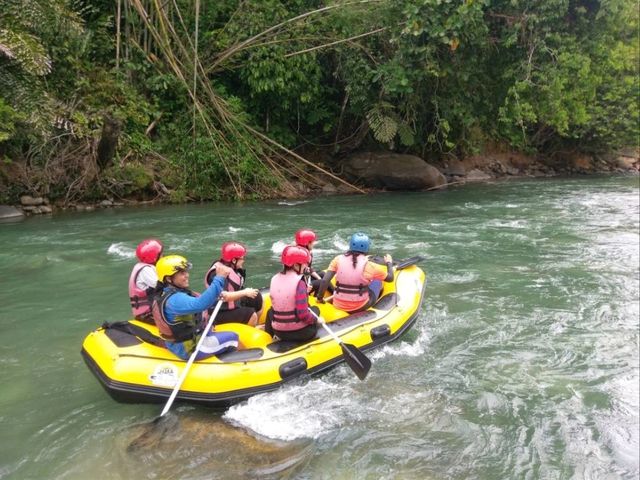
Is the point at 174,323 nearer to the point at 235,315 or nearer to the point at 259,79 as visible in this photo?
the point at 235,315

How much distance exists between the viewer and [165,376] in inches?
153

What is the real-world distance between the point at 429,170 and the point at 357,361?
11849 millimetres

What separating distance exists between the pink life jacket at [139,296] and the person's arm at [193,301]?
2.49 feet

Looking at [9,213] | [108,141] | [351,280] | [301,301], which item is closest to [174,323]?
[301,301]

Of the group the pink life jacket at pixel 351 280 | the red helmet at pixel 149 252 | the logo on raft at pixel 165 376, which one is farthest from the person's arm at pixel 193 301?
the pink life jacket at pixel 351 280

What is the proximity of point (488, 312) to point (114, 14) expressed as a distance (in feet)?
39.4

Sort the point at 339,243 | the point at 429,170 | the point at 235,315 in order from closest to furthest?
the point at 235,315
the point at 339,243
the point at 429,170

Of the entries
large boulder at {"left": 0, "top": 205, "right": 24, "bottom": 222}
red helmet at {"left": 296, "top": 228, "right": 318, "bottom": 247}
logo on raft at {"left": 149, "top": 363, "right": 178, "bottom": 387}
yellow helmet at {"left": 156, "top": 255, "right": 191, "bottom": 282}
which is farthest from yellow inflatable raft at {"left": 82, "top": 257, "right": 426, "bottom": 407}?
large boulder at {"left": 0, "top": 205, "right": 24, "bottom": 222}

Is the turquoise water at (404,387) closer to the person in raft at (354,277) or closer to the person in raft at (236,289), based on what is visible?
the person in raft at (354,277)

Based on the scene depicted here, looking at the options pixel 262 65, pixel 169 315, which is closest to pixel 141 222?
pixel 262 65

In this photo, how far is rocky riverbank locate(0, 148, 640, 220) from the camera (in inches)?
467

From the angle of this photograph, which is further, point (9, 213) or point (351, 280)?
point (9, 213)

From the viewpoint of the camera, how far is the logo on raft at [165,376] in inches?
152

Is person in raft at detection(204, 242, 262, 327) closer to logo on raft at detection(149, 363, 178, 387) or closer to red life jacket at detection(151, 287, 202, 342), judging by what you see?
red life jacket at detection(151, 287, 202, 342)
